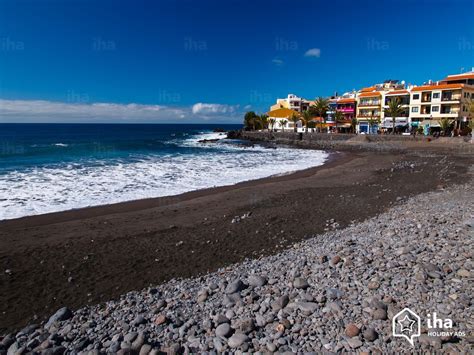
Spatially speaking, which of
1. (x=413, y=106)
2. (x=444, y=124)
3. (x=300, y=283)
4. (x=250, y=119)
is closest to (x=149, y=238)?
(x=300, y=283)

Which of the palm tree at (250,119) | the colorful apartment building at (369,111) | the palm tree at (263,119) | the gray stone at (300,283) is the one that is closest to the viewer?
the gray stone at (300,283)

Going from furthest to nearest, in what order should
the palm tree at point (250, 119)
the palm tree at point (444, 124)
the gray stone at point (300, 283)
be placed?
the palm tree at point (250, 119) → the palm tree at point (444, 124) → the gray stone at point (300, 283)

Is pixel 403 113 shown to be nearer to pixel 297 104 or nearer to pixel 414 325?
pixel 297 104

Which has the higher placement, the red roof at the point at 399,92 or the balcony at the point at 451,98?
the red roof at the point at 399,92

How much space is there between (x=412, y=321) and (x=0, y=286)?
7.47 m

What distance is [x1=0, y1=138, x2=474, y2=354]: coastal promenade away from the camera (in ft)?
13.0

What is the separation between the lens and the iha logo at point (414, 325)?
358 cm

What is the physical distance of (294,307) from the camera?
438cm

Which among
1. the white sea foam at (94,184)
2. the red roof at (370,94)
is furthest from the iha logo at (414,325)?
the red roof at (370,94)

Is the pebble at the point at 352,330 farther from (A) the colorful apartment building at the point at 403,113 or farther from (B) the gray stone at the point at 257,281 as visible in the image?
(A) the colorful apartment building at the point at 403,113

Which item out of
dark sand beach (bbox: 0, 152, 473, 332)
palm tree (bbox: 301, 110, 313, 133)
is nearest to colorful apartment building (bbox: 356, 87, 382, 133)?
palm tree (bbox: 301, 110, 313, 133)

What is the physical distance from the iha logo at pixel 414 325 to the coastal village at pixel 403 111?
45798 mm

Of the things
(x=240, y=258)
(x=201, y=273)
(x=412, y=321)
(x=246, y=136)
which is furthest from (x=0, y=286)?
(x=246, y=136)

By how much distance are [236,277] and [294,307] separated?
5.43ft
